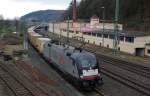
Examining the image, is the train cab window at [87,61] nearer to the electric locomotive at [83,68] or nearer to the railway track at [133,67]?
the electric locomotive at [83,68]

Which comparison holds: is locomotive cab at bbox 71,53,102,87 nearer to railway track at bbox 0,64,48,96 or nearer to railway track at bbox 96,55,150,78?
railway track at bbox 0,64,48,96

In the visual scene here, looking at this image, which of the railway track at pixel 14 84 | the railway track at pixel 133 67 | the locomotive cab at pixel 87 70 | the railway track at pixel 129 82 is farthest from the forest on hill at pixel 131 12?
the locomotive cab at pixel 87 70

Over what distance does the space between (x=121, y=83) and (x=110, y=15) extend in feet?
295

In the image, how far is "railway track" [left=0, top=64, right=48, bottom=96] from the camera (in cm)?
2372

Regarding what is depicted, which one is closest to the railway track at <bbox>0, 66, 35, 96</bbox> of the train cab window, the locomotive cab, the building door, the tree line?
the locomotive cab

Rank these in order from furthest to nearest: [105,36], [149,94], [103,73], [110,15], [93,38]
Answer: [110,15], [93,38], [105,36], [103,73], [149,94]

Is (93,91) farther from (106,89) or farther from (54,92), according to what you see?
(54,92)

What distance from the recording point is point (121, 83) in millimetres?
28688

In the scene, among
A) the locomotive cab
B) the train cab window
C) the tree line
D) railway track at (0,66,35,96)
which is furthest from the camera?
the tree line

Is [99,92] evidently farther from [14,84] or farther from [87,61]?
[14,84]

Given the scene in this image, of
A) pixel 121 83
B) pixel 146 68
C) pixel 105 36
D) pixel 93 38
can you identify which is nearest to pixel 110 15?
pixel 93 38

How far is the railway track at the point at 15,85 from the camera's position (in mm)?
23720

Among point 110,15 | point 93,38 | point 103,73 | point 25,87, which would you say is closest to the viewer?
point 25,87

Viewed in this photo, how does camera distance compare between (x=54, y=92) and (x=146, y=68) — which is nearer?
(x=54, y=92)
